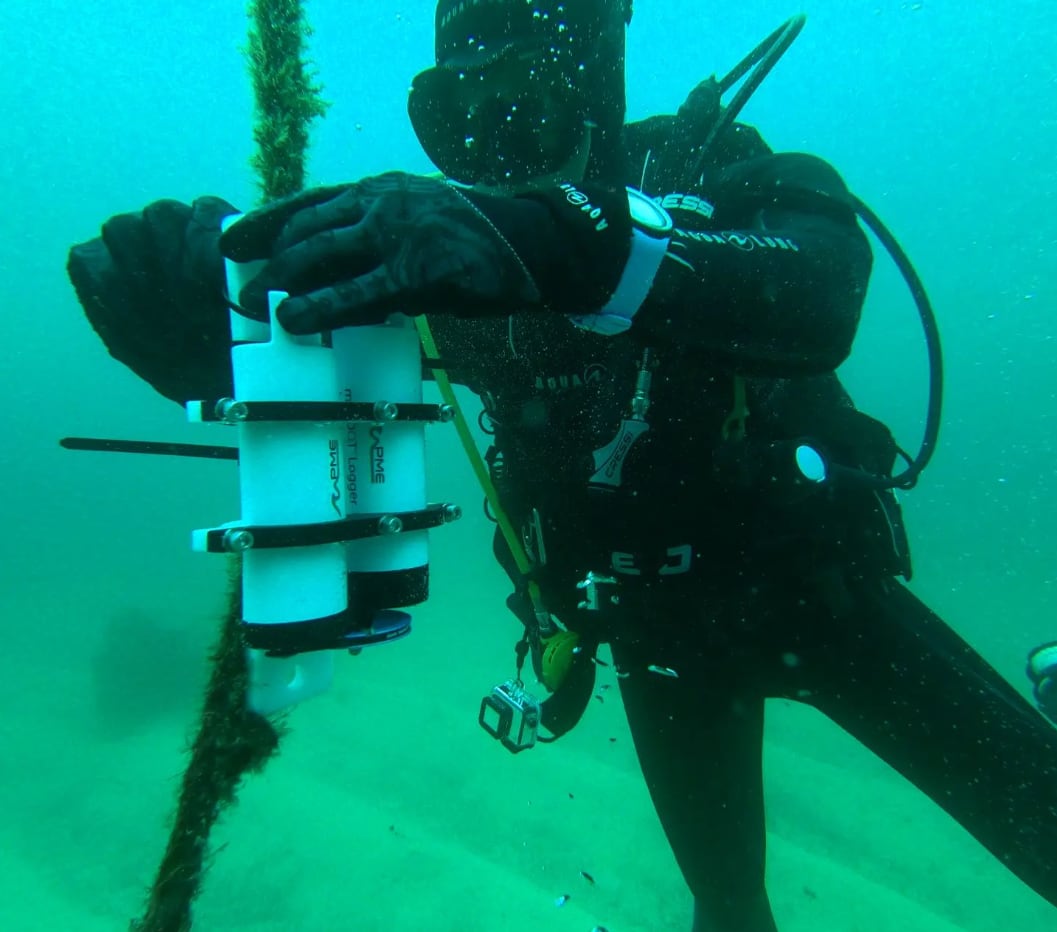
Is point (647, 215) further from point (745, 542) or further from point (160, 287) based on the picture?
point (745, 542)

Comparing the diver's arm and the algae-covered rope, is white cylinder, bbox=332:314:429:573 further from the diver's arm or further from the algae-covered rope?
the diver's arm

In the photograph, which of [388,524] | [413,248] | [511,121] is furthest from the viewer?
[511,121]

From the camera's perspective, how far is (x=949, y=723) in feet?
7.29

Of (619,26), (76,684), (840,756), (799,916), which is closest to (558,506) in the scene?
(619,26)

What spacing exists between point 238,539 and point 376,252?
56 centimetres

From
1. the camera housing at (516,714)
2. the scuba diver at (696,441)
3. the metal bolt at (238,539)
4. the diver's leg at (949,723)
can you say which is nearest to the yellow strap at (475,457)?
the scuba diver at (696,441)

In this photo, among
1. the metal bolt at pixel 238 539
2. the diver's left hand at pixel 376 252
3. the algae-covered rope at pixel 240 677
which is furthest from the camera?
the algae-covered rope at pixel 240 677

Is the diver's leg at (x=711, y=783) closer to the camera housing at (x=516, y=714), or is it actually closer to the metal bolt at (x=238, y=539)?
the camera housing at (x=516, y=714)

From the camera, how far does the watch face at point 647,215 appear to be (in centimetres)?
134

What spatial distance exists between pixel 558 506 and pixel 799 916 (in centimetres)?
444

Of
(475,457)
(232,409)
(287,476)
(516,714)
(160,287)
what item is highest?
(160,287)

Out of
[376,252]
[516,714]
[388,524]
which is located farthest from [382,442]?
[516,714]

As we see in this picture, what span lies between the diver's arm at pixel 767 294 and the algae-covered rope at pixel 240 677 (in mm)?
914

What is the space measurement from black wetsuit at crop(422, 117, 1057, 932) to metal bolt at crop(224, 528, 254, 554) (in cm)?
132
